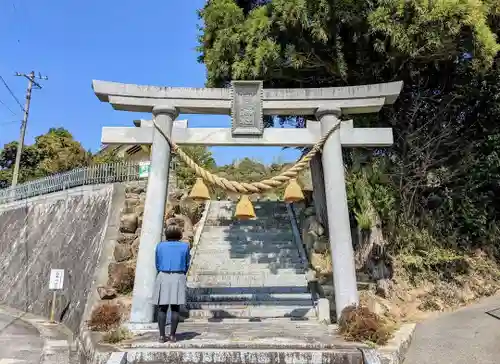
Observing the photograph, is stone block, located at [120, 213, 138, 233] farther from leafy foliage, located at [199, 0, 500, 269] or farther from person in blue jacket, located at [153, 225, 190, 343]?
person in blue jacket, located at [153, 225, 190, 343]

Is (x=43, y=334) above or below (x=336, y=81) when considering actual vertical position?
below

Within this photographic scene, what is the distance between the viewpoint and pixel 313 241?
11.2 meters

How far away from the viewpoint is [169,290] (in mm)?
6023

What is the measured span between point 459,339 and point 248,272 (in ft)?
16.5

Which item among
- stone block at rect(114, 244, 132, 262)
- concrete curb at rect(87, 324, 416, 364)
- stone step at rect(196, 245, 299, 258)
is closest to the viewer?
concrete curb at rect(87, 324, 416, 364)

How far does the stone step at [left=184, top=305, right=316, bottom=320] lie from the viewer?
28.1 ft

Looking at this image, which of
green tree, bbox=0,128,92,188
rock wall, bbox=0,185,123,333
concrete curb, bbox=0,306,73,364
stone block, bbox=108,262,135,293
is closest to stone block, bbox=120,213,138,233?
rock wall, bbox=0,185,123,333

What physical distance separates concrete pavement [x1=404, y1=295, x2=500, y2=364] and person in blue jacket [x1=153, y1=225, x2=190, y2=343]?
333 centimetres

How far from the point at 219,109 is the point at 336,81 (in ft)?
15.6

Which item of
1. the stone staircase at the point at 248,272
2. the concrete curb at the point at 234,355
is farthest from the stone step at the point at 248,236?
the concrete curb at the point at 234,355

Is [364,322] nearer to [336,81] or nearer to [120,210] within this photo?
[336,81]

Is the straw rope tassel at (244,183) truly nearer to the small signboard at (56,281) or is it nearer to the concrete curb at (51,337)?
the concrete curb at (51,337)

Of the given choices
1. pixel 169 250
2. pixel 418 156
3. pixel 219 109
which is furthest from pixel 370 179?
pixel 169 250

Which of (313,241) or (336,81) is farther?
(336,81)
